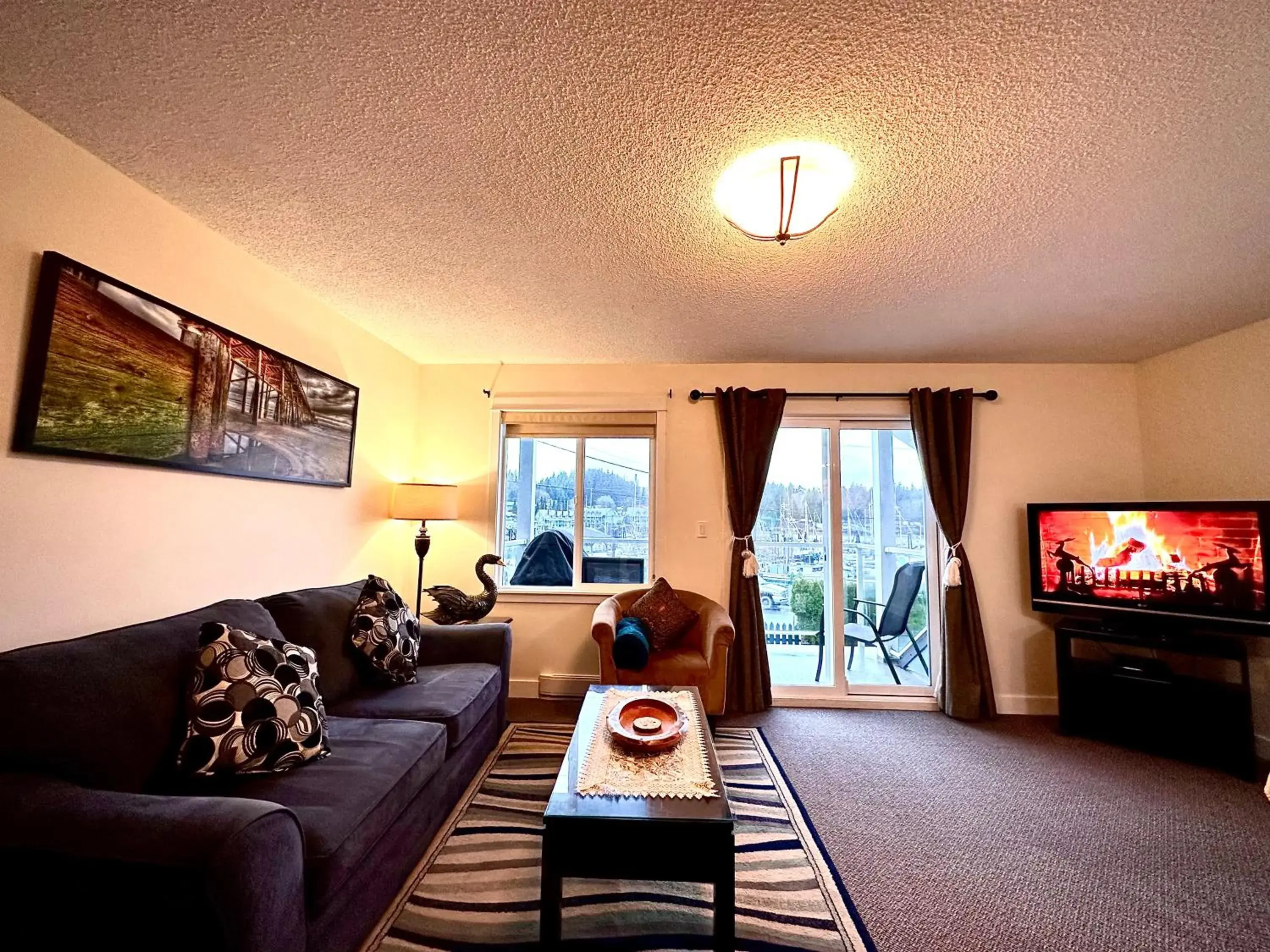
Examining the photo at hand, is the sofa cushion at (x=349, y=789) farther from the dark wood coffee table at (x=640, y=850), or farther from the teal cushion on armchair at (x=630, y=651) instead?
the teal cushion on armchair at (x=630, y=651)

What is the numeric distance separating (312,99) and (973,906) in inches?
123

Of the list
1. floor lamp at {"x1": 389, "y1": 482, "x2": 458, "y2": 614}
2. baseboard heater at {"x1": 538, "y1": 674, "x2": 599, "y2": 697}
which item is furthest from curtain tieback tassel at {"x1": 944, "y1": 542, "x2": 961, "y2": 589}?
floor lamp at {"x1": 389, "y1": 482, "x2": 458, "y2": 614}

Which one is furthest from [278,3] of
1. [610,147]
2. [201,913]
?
[201,913]

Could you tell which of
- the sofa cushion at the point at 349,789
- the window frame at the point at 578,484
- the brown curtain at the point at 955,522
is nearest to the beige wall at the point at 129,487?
the sofa cushion at the point at 349,789

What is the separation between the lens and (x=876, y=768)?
252 cm

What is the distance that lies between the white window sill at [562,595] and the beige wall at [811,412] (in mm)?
55

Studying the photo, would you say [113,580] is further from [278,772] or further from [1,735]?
[278,772]

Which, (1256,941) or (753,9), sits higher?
(753,9)

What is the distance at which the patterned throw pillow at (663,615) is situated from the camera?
3043 mm

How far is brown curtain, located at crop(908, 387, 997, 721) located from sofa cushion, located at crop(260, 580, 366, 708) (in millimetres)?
3471

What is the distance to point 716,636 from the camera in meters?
2.78

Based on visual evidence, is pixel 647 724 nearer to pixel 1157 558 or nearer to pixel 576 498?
pixel 576 498

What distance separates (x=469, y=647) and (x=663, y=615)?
1148mm

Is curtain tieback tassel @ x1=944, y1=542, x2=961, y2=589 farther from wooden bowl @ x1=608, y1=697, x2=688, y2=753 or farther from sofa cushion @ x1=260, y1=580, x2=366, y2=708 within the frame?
sofa cushion @ x1=260, y1=580, x2=366, y2=708
